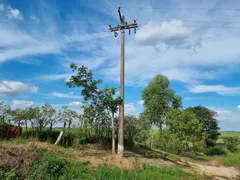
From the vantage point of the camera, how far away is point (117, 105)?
11469 mm

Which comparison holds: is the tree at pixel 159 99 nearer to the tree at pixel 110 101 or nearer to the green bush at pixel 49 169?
the tree at pixel 110 101

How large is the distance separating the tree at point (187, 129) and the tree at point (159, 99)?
787cm

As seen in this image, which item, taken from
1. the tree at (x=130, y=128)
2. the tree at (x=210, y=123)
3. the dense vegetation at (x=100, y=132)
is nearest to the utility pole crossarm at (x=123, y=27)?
the dense vegetation at (x=100, y=132)

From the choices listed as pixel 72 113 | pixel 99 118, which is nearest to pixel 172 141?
pixel 99 118

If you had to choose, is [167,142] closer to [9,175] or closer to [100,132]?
[100,132]

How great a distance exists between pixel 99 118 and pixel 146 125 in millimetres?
5827

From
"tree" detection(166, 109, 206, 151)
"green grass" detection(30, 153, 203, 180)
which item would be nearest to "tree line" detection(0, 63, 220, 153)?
"tree" detection(166, 109, 206, 151)

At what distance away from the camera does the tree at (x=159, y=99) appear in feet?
92.9

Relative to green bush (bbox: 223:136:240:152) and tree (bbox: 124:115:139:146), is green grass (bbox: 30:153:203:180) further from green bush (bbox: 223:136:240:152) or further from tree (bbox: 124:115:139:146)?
green bush (bbox: 223:136:240:152)

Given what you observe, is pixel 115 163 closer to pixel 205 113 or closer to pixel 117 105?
pixel 117 105

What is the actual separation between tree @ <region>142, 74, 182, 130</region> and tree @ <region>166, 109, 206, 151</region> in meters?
7.87

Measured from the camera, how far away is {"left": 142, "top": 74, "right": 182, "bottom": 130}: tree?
28.3m

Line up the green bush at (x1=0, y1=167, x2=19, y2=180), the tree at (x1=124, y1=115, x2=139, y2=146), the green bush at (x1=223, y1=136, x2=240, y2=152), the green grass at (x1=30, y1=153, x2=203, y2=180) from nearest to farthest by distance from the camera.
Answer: the green bush at (x1=0, y1=167, x2=19, y2=180) → the green grass at (x1=30, y1=153, x2=203, y2=180) → the tree at (x1=124, y1=115, x2=139, y2=146) → the green bush at (x1=223, y1=136, x2=240, y2=152)

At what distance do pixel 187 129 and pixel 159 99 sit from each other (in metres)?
9.66
